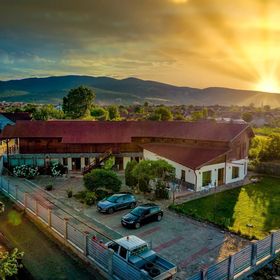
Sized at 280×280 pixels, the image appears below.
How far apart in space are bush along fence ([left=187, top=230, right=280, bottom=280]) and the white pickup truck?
2.17m

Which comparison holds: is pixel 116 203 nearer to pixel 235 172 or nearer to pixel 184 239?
pixel 184 239

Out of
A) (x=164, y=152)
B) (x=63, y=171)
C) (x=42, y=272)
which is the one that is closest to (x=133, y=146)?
(x=164, y=152)

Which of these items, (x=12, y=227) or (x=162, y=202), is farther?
(x=162, y=202)

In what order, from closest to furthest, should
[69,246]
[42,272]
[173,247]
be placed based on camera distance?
[42,272] → [69,246] → [173,247]

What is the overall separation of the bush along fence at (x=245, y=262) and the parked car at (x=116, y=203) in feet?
42.3

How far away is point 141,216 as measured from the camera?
22531 mm

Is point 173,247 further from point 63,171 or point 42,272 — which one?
point 63,171

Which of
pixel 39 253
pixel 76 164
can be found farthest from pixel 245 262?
pixel 76 164

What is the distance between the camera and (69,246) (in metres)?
17.9

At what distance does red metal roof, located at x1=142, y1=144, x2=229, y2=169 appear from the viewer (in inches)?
1313

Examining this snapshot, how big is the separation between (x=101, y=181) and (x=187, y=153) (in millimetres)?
11940

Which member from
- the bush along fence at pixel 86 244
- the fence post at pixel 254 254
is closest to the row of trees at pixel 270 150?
the fence post at pixel 254 254

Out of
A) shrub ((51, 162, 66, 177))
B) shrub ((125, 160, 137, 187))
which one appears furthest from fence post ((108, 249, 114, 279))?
shrub ((51, 162, 66, 177))

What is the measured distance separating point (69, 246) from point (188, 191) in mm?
16896
